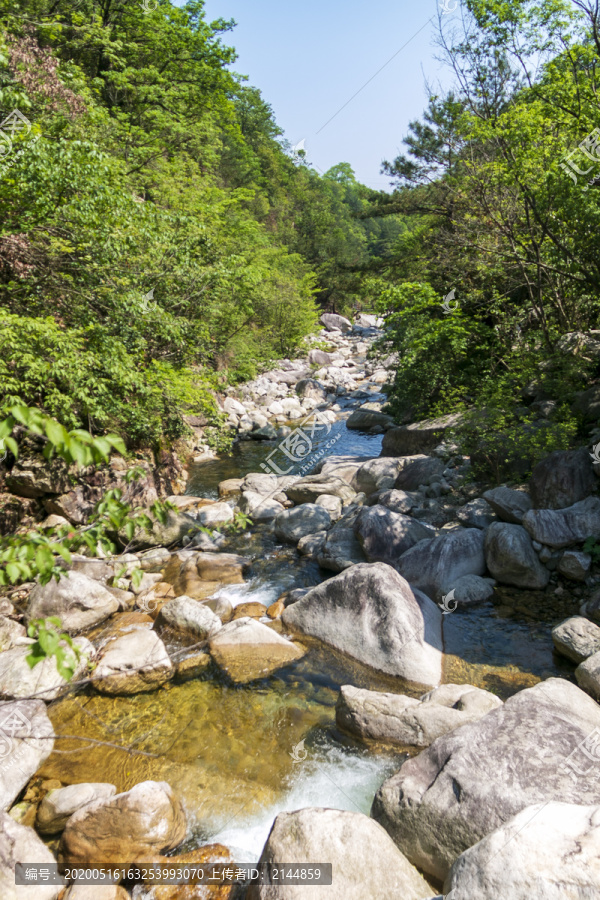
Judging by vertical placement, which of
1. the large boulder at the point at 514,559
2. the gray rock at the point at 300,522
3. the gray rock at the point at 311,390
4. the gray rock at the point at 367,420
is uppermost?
the gray rock at the point at 311,390

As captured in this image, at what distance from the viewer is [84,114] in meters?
11.3

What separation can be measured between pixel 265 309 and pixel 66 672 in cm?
2475

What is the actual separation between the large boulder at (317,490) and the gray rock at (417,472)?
1.22 metres

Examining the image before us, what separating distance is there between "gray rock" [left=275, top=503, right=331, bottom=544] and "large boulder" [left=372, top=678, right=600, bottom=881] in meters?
5.91

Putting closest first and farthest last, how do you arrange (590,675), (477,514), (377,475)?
(590,675) < (477,514) < (377,475)

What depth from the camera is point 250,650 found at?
6691 mm

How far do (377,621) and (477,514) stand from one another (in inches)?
137

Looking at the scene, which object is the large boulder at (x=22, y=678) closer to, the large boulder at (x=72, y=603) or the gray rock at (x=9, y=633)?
the gray rock at (x=9, y=633)

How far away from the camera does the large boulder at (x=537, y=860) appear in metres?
2.60

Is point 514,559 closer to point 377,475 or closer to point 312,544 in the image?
point 312,544

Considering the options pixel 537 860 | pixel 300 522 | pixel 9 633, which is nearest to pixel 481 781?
pixel 537 860

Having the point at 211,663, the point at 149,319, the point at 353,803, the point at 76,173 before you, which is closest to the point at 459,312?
the point at 149,319

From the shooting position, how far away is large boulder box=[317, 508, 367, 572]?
8773 mm

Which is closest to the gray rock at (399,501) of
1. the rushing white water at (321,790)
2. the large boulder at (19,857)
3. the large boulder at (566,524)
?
the large boulder at (566,524)
